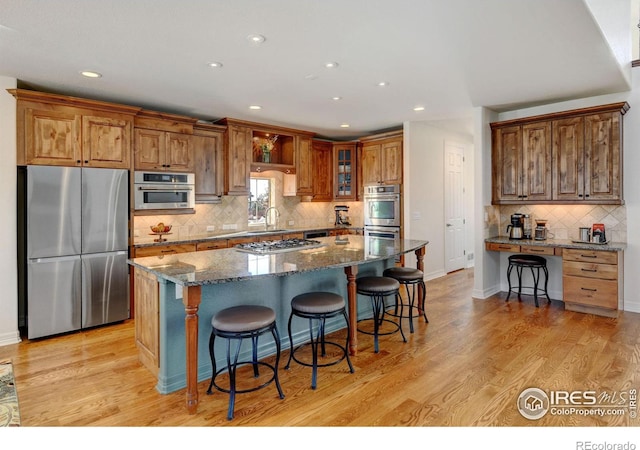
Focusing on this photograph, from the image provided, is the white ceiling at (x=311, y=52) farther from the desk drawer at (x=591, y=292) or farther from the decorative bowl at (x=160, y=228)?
the desk drawer at (x=591, y=292)

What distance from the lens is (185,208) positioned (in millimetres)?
4863

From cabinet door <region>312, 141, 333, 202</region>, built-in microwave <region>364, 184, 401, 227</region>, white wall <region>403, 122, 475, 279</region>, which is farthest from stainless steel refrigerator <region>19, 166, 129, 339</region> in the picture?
white wall <region>403, 122, 475, 279</region>

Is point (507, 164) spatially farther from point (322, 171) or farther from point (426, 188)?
point (322, 171)

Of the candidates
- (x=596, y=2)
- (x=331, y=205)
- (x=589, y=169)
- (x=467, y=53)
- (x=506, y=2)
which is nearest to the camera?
(x=506, y=2)

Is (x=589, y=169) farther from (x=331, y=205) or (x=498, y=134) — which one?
(x=331, y=205)

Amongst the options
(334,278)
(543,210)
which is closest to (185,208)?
(334,278)

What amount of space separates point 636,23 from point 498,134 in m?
2.08

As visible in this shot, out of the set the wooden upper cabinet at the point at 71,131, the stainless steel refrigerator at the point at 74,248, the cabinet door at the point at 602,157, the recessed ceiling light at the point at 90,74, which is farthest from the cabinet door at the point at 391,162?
the recessed ceiling light at the point at 90,74

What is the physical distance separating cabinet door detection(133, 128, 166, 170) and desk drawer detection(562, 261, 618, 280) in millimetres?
5159

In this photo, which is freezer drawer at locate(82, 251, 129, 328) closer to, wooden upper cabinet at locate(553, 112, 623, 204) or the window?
the window

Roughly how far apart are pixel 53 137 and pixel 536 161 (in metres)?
5.70

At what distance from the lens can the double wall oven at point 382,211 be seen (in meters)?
6.04

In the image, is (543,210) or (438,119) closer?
(543,210)
